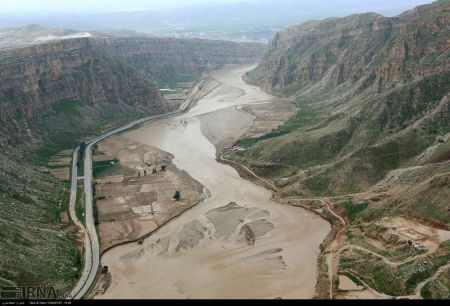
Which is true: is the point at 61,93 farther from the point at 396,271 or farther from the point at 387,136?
the point at 396,271

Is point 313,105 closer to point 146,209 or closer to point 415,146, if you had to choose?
point 415,146

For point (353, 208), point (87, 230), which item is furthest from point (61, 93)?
point (353, 208)

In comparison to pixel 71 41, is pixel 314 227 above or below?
below

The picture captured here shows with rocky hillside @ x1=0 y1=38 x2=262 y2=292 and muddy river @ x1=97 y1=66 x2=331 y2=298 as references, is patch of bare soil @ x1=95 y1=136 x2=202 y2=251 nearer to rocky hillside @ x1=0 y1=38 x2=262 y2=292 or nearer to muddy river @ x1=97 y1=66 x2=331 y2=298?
muddy river @ x1=97 y1=66 x2=331 y2=298

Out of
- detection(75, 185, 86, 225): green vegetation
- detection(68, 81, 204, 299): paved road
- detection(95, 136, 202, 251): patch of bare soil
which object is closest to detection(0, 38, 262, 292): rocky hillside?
detection(68, 81, 204, 299): paved road

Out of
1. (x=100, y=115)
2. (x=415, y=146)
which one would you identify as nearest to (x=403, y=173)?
(x=415, y=146)

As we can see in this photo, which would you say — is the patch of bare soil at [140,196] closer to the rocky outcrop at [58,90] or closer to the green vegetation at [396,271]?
the rocky outcrop at [58,90]
